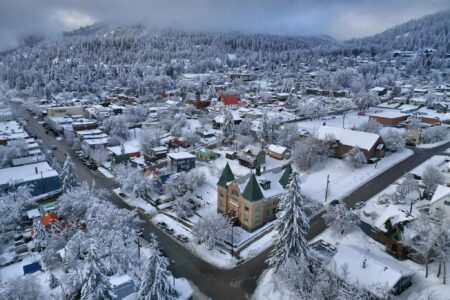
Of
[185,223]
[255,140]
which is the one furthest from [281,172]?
[255,140]

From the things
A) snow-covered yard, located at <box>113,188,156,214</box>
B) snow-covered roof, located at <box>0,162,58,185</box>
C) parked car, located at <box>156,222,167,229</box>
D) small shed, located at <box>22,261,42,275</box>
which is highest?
snow-covered roof, located at <box>0,162,58,185</box>

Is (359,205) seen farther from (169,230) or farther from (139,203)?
(139,203)

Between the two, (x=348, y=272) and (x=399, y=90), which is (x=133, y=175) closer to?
(x=348, y=272)

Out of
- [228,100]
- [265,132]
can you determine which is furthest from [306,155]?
[228,100]

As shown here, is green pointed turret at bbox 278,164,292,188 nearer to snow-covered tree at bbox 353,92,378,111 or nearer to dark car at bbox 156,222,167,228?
dark car at bbox 156,222,167,228

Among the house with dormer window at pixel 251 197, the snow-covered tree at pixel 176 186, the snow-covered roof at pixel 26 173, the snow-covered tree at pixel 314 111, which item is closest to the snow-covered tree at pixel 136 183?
→ the snow-covered tree at pixel 176 186

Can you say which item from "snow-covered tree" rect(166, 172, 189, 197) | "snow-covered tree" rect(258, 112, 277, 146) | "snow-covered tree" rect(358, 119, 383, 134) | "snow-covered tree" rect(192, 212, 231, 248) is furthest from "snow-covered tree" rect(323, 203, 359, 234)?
"snow-covered tree" rect(358, 119, 383, 134)
